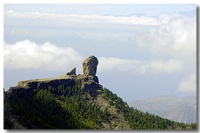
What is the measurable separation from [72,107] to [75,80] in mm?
1922

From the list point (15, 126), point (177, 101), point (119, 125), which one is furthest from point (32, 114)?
point (177, 101)

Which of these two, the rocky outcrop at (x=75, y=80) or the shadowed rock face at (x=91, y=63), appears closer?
the shadowed rock face at (x=91, y=63)

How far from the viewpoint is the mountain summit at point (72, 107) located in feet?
43.5

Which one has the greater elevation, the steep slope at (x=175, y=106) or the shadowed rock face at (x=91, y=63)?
the shadowed rock face at (x=91, y=63)

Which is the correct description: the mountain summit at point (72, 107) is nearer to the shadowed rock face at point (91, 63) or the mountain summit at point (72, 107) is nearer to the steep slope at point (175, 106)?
the shadowed rock face at point (91, 63)

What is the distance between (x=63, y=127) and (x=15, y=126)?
1.23 meters

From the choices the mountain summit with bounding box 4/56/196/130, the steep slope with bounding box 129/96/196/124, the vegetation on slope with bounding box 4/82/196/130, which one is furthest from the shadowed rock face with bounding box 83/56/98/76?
the steep slope with bounding box 129/96/196/124

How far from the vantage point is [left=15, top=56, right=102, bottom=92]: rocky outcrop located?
1432 cm

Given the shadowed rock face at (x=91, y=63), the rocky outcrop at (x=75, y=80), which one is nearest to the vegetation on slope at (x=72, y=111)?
the rocky outcrop at (x=75, y=80)

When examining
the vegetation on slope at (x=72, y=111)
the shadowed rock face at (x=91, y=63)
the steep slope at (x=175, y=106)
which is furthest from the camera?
the shadowed rock face at (x=91, y=63)

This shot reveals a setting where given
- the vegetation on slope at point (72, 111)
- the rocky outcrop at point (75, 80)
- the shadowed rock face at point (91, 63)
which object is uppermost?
the shadowed rock face at point (91, 63)

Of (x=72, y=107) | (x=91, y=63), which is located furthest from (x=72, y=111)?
(x=91, y=63)

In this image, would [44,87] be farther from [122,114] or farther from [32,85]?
[122,114]

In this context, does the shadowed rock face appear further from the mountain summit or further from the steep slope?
the steep slope
